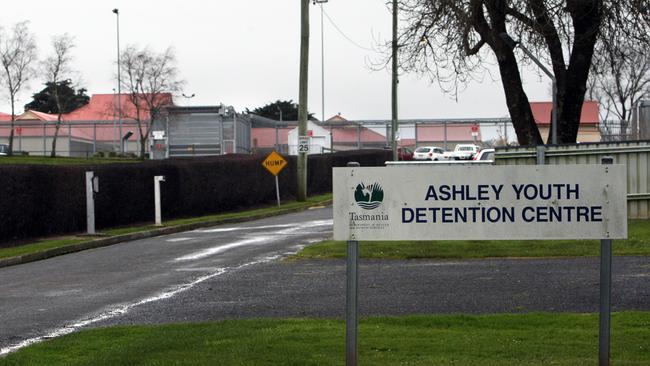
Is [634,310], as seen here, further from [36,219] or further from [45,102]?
[45,102]

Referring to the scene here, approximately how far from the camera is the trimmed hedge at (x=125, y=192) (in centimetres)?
2402

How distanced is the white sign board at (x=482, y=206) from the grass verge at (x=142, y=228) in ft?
48.0

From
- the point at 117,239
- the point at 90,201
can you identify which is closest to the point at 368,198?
the point at 117,239

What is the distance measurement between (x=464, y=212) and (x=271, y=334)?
10.0 ft

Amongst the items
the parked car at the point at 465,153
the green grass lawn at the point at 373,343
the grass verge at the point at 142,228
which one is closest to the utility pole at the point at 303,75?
the grass verge at the point at 142,228

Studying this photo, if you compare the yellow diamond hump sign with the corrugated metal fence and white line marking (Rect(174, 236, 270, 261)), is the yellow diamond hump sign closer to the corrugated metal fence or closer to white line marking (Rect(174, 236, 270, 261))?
white line marking (Rect(174, 236, 270, 261))

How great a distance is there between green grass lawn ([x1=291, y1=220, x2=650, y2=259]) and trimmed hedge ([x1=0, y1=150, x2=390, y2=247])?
8.81 meters

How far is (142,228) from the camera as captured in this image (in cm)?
2795

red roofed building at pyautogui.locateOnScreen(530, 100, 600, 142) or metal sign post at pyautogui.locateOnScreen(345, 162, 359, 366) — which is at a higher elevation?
red roofed building at pyautogui.locateOnScreen(530, 100, 600, 142)

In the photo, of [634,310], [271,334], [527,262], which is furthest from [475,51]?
[271,334]

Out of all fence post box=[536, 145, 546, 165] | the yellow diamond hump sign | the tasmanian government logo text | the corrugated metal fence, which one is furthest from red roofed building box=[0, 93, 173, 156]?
the tasmanian government logo text

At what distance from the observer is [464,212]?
727 cm

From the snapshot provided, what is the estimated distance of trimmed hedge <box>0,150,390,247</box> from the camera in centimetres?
2402

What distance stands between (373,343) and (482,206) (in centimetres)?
225
